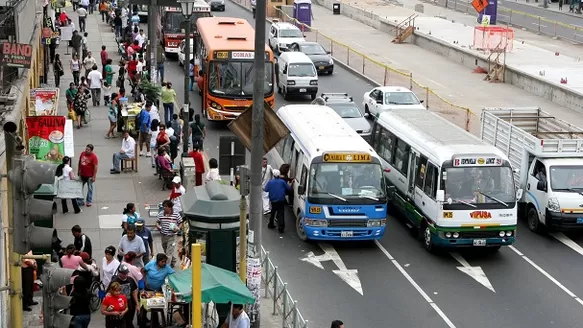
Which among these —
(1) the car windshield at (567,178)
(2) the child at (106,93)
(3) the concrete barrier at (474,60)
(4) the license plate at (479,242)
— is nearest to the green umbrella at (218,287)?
(4) the license plate at (479,242)

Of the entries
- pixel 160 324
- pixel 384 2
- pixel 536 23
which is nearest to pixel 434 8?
pixel 384 2

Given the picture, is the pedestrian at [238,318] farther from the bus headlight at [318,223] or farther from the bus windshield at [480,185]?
the bus windshield at [480,185]

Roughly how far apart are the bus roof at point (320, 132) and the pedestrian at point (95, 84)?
10.5m

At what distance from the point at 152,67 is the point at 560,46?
31.2m

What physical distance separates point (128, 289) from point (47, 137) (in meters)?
8.08

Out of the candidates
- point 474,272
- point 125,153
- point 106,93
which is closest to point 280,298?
point 474,272

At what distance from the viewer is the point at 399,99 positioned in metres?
35.4

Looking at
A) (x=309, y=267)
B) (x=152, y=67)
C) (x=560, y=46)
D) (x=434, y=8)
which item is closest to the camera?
(x=309, y=267)

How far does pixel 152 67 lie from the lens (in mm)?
34625

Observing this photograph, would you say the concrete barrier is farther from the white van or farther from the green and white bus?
the green and white bus

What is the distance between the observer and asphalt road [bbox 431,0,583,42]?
63.7 m

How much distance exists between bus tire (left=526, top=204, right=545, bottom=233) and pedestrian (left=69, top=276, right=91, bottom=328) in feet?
40.0

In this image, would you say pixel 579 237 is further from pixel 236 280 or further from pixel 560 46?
pixel 560 46

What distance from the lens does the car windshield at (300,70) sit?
40219 mm
